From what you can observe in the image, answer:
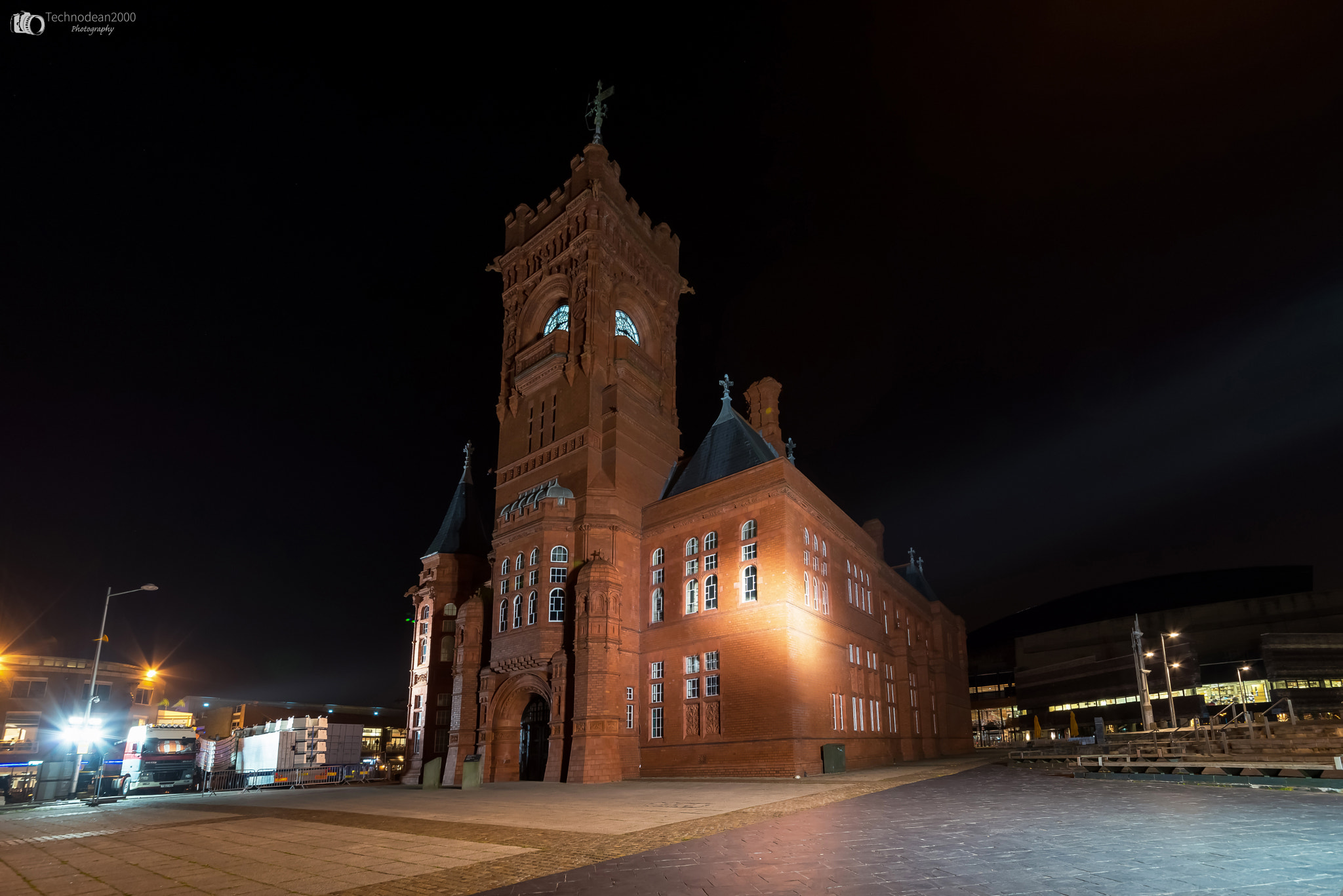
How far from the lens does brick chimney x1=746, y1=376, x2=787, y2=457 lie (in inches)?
1938

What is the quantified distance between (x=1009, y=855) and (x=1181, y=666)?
112 metres

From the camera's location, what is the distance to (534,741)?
1478 inches

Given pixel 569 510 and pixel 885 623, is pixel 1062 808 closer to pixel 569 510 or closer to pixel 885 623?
pixel 569 510

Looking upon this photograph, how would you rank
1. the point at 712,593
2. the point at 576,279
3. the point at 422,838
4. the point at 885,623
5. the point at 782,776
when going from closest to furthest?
the point at 422,838 < the point at 782,776 < the point at 712,593 < the point at 576,279 < the point at 885,623

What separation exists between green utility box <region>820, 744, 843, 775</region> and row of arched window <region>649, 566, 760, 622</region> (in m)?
7.05

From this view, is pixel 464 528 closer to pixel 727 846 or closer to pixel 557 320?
pixel 557 320

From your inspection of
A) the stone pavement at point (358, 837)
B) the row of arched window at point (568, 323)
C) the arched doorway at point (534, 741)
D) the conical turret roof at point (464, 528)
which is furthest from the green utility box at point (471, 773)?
the row of arched window at point (568, 323)

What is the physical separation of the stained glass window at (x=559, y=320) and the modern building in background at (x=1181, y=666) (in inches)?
2717

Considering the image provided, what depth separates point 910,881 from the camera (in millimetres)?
8391

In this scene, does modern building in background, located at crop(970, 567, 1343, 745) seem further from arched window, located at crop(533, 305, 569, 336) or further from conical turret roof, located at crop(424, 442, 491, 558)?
arched window, located at crop(533, 305, 569, 336)

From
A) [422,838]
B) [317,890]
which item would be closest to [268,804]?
[422,838]

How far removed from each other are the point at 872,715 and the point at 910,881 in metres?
34.3

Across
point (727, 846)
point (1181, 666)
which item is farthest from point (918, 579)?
point (727, 846)

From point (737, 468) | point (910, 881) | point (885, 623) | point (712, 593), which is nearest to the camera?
point (910, 881)
